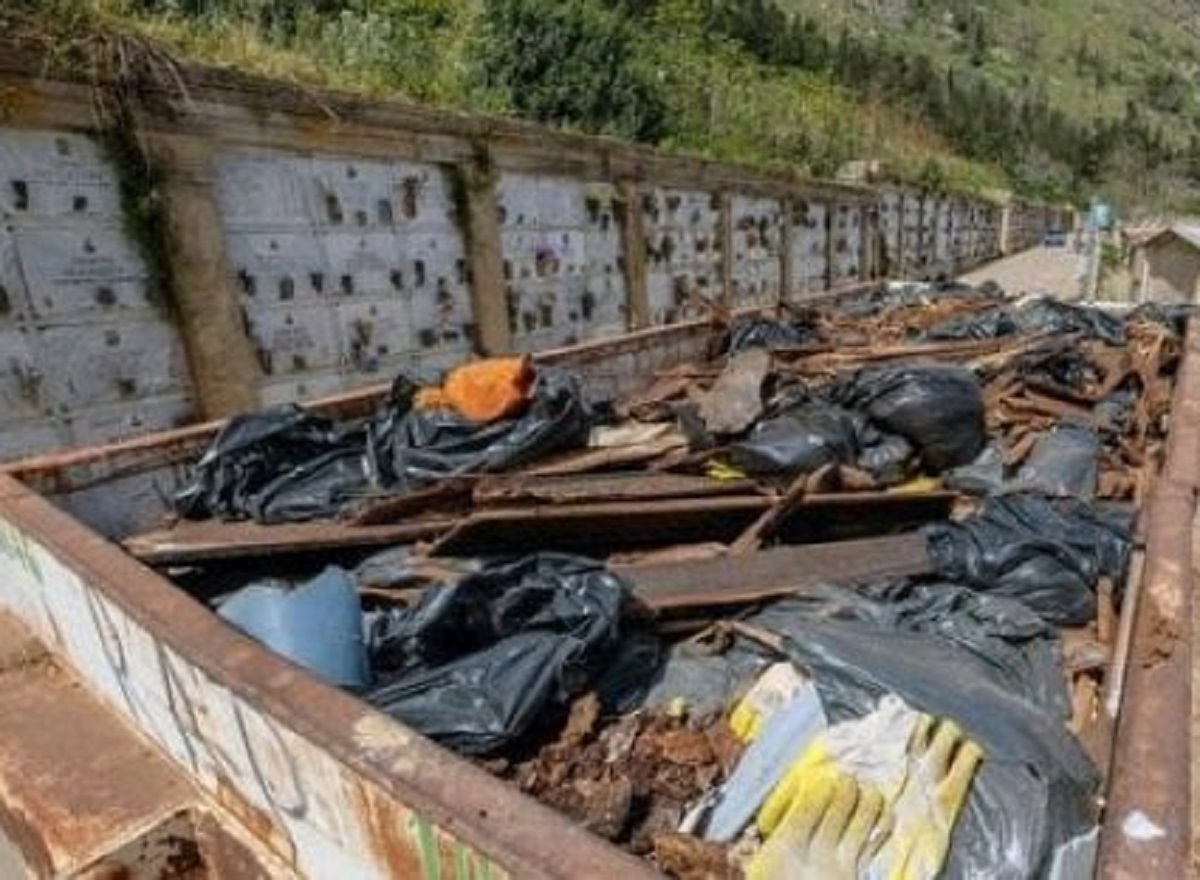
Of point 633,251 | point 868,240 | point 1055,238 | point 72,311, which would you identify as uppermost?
point 72,311

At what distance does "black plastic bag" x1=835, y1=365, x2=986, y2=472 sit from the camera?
426 cm

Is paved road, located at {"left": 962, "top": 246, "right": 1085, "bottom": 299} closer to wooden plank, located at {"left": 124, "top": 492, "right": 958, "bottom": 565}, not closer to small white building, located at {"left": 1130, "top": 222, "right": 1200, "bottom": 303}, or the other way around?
small white building, located at {"left": 1130, "top": 222, "right": 1200, "bottom": 303}

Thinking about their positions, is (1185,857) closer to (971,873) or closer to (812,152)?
(971,873)

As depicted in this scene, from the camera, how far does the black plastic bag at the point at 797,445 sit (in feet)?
12.8

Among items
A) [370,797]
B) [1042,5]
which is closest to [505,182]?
[370,797]

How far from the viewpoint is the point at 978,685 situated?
229 cm

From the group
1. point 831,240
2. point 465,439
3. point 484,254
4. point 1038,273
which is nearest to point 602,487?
point 465,439

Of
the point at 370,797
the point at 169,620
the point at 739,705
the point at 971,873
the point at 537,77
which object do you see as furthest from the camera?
the point at 537,77

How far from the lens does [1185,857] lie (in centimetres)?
134

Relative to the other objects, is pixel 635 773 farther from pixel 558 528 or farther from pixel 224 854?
pixel 558 528

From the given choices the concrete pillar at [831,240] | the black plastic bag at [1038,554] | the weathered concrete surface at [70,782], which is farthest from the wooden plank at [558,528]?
the concrete pillar at [831,240]

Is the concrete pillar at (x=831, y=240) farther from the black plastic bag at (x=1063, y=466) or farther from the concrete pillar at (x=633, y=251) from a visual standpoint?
the black plastic bag at (x=1063, y=466)

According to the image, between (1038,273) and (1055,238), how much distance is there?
53.0ft

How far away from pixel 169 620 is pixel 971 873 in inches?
72.2
